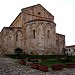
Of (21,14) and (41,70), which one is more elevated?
(21,14)

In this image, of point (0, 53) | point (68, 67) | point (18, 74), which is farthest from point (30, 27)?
point (18, 74)

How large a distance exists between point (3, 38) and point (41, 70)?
28.6 meters

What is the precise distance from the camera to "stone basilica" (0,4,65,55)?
39906 millimetres

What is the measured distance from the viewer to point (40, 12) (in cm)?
4666

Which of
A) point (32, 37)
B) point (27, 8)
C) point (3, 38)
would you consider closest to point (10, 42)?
point (3, 38)

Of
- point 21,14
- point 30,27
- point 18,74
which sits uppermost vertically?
point 21,14

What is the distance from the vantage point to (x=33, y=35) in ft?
134

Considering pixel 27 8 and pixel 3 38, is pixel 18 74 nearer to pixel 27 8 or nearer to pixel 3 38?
pixel 3 38

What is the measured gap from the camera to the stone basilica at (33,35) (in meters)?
39.9

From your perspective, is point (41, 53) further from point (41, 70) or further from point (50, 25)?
point (41, 70)

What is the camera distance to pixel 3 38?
43.3 metres

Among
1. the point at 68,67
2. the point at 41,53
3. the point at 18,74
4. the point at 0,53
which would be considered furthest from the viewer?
the point at 0,53

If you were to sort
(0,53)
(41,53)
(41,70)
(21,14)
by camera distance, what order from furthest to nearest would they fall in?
(21,14)
(0,53)
(41,53)
(41,70)

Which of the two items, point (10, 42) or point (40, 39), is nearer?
point (40, 39)
